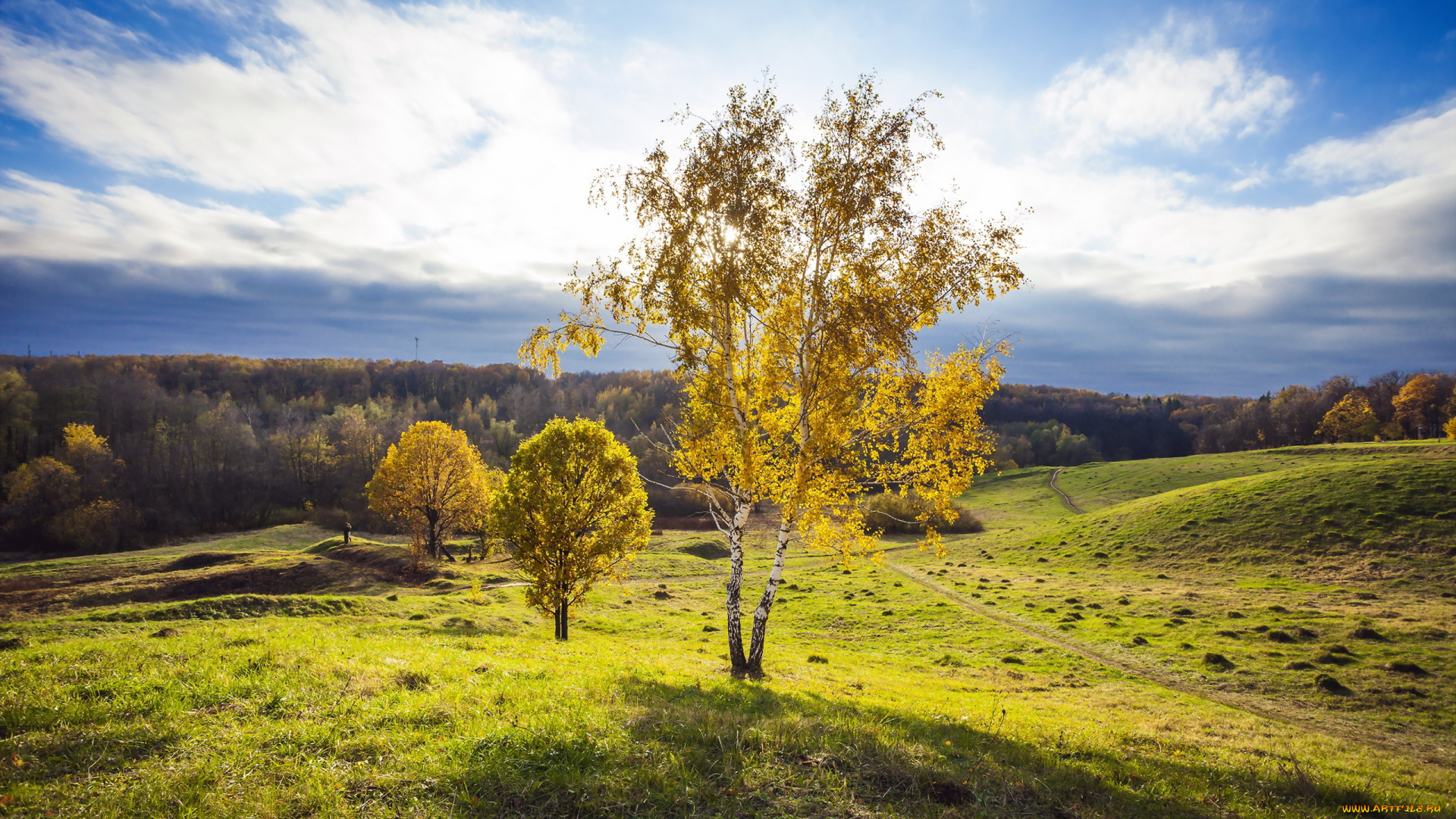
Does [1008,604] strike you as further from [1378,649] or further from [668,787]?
[668,787]

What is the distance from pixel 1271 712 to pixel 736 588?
69.3ft

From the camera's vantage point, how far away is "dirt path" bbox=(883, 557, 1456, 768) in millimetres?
17156

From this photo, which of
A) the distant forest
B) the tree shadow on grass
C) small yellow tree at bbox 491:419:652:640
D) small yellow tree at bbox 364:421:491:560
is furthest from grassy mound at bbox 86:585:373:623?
the distant forest

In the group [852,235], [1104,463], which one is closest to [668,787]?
[852,235]

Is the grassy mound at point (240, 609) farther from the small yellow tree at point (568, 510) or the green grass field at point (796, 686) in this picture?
the small yellow tree at point (568, 510)

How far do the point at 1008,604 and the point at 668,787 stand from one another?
129 feet

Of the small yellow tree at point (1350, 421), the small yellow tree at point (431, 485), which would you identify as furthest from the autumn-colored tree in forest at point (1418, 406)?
the small yellow tree at point (431, 485)

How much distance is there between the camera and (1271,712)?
20.7m

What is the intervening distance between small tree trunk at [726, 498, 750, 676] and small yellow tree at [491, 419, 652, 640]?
12149 mm

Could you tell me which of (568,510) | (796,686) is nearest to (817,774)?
(796,686)

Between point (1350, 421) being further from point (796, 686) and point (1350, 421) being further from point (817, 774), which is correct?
point (817, 774)

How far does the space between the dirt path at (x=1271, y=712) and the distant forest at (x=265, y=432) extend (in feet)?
118

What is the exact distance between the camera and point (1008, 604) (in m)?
38.9

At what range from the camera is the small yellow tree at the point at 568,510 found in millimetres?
27219
